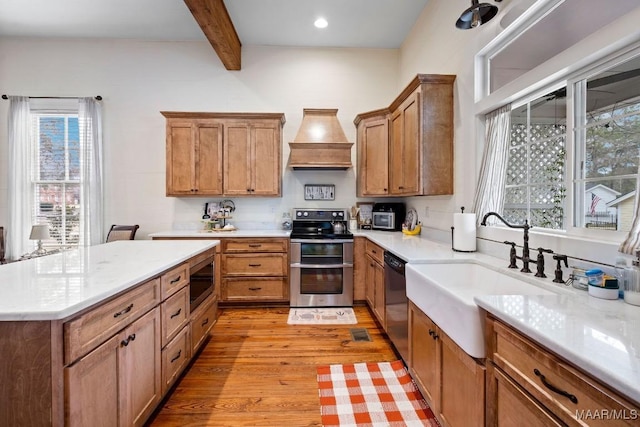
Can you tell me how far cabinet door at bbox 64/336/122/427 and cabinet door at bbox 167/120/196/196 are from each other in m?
2.82

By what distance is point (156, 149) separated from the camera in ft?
14.0

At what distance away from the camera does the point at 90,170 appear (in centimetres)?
411

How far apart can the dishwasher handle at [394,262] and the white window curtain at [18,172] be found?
4847 mm

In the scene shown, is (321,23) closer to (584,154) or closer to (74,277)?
(584,154)

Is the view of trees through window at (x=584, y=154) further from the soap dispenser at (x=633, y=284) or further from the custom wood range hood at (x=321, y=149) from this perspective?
the custom wood range hood at (x=321, y=149)

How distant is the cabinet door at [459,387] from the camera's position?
123cm

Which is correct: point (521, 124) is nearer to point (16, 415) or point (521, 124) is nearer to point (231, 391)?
point (231, 391)

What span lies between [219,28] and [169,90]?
1.51 m

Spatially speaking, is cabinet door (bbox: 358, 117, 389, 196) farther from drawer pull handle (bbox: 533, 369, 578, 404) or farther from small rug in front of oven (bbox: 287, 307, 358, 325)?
drawer pull handle (bbox: 533, 369, 578, 404)

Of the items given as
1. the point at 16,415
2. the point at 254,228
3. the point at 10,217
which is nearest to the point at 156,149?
the point at 254,228

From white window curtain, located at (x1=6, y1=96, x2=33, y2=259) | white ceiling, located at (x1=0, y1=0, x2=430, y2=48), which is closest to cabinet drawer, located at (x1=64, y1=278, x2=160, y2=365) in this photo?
white ceiling, located at (x1=0, y1=0, x2=430, y2=48)

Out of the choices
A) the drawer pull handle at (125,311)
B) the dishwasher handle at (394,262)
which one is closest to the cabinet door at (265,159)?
the dishwasher handle at (394,262)

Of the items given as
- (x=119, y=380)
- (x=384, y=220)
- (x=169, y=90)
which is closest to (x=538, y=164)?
(x=384, y=220)

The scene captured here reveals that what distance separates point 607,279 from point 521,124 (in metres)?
1.35
